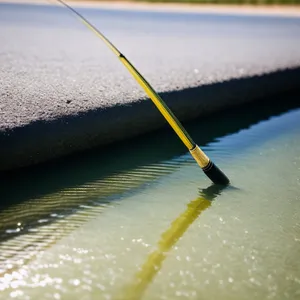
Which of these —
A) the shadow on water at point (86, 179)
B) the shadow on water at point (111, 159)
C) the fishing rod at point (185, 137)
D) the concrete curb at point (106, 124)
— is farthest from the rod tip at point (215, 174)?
the concrete curb at point (106, 124)

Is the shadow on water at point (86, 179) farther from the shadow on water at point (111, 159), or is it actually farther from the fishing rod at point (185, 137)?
the fishing rod at point (185, 137)

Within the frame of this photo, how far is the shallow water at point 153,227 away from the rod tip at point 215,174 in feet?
0.19

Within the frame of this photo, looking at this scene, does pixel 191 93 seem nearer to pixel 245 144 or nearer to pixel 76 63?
pixel 245 144

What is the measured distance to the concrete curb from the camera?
2652 mm

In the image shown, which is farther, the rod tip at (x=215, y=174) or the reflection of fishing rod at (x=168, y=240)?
the rod tip at (x=215, y=174)

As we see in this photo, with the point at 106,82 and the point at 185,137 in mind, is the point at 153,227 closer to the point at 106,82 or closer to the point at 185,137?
the point at 185,137

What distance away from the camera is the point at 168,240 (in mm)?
2164

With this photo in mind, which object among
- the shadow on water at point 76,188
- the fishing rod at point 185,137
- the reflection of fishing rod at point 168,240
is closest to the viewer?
the reflection of fishing rod at point 168,240

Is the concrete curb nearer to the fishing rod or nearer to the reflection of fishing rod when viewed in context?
the fishing rod

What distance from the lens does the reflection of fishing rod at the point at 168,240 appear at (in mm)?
1804

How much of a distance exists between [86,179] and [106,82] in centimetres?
118

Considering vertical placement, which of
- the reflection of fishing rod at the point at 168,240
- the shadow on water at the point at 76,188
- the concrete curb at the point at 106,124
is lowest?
the reflection of fishing rod at the point at 168,240

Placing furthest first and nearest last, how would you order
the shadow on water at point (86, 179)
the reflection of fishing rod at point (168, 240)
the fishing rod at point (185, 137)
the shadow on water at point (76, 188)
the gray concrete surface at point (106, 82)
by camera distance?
the gray concrete surface at point (106, 82) < the fishing rod at point (185, 137) < the shadow on water at point (86, 179) < the shadow on water at point (76, 188) < the reflection of fishing rod at point (168, 240)

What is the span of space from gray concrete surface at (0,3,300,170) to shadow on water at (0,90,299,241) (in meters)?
0.08
